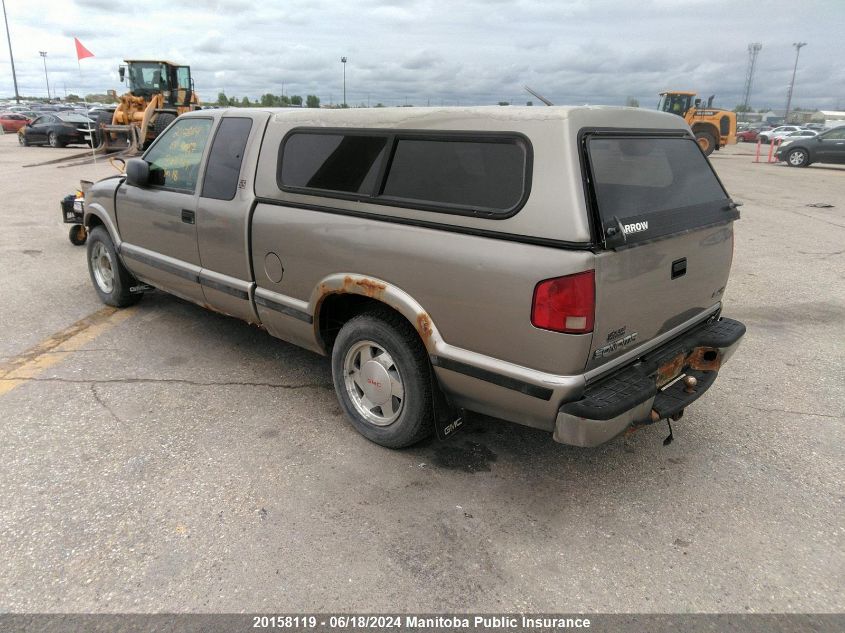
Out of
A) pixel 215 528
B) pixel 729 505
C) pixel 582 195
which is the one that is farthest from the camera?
pixel 729 505

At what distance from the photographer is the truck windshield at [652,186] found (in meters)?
2.63

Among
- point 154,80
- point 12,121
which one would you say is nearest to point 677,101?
point 154,80

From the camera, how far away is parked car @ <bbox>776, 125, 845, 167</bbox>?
72.6 feet

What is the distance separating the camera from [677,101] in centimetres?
2911

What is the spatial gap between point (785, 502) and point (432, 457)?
71.4 inches

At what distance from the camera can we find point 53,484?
2.97m

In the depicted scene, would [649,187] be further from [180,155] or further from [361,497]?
[180,155]

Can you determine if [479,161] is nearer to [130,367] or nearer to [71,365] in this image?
[130,367]

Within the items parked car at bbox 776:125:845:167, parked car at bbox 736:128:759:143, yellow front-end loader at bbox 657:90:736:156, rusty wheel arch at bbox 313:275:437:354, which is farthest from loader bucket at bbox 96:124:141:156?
parked car at bbox 736:128:759:143

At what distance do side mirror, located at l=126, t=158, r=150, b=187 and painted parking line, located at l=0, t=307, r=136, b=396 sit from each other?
1.37m

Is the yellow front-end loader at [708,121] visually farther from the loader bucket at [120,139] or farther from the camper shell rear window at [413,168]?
the camper shell rear window at [413,168]

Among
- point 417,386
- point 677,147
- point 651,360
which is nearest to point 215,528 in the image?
point 417,386

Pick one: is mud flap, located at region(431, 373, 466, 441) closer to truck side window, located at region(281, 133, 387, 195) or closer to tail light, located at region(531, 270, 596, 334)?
tail light, located at region(531, 270, 596, 334)

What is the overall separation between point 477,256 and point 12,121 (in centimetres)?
4373
